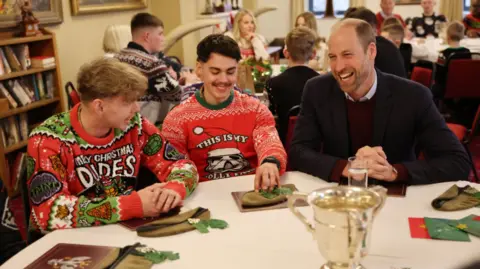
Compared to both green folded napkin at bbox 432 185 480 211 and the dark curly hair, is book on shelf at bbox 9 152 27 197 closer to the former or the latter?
the dark curly hair

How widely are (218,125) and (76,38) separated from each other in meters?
3.73

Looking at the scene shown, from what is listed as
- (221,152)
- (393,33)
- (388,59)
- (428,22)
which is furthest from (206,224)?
(428,22)

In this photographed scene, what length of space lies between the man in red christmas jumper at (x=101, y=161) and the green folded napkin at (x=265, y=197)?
0.23 meters

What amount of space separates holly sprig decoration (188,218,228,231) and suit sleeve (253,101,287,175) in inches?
20.1

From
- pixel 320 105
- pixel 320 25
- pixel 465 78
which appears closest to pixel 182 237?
pixel 320 105

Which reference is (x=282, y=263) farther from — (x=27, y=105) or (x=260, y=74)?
(x=27, y=105)

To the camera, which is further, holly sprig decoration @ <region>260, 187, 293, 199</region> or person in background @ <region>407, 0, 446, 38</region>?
person in background @ <region>407, 0, 446, 38</region>

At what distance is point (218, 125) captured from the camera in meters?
2.41

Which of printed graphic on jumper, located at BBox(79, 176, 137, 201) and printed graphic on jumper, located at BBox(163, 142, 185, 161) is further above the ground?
printed graphic on jumper, located at BBox(163, 142, 185, 161)

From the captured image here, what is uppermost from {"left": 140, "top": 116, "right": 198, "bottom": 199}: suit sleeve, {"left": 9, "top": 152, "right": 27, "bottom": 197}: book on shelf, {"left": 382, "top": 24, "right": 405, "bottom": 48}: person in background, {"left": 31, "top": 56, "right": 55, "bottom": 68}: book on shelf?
{"left": 382, "top": 24, "right": 405, "bottom": 48}: person in background

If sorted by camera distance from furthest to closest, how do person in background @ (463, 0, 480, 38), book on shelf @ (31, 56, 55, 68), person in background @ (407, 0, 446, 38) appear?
person in background @ (407, 0, 446, 38) → person in background @ (463, 0, 480, 38) → book on shelf @ (31, 56, 55, 68)

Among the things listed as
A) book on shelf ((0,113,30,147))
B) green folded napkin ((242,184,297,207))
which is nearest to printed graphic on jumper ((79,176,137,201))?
green folded napkin ((242,184,297,207))

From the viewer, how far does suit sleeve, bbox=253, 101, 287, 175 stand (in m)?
2.15

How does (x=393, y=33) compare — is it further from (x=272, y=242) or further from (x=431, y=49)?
(x=272, y=242)
